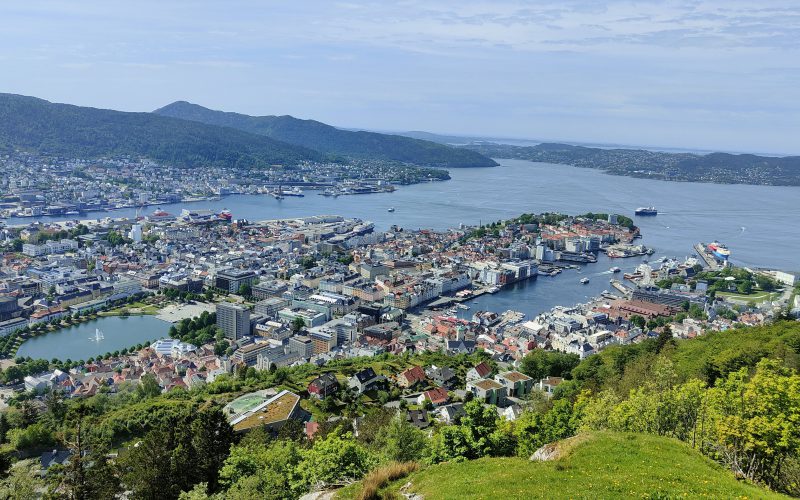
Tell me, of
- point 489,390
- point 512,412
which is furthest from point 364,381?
point 512,412

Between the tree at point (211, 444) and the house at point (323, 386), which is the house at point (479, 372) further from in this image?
the tree at point (211, 444)

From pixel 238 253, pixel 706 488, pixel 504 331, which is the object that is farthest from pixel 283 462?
pixel 238 253

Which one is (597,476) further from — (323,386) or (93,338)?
(93,338)

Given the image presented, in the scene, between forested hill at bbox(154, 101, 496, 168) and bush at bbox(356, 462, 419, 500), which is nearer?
bush at bbox(356, 462, 419, 500)

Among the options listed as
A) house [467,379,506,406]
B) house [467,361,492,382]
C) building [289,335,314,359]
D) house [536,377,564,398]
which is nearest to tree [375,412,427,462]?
house [467,379,506,406]

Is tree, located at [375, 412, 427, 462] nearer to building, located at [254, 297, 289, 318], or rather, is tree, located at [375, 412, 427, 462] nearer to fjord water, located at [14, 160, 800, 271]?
building, located at [254, 297, 289, 318]

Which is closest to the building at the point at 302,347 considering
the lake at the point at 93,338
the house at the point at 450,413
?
the lake at the point at 93,338
